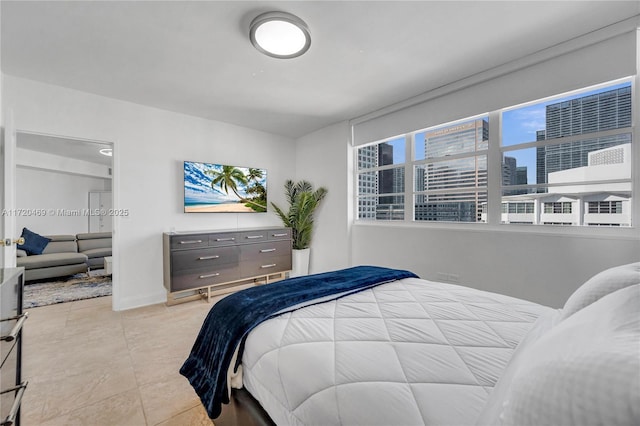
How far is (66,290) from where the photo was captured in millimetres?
4023

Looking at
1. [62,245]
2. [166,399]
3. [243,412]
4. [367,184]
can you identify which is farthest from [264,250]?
[62,245]

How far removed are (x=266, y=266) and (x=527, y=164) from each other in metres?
3.44

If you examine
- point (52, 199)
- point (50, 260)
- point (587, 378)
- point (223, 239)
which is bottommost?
point (50, 260)

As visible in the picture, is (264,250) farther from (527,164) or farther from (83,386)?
(527,164)

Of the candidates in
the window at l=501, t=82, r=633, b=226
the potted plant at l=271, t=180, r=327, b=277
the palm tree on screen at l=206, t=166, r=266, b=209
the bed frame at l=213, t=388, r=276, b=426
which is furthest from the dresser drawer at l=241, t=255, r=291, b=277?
the window at l=501, t=82, r=633, b=226

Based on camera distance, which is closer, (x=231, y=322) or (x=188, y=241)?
(x=231, y=322)

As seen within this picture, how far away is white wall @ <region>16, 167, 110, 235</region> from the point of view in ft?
19.9

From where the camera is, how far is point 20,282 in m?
1.38

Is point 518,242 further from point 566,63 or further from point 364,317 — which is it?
point 364,317

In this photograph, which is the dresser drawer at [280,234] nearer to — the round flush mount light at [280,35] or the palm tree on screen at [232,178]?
the palm tree on screen at [232,178]

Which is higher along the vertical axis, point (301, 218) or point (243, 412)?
point (301, 218)

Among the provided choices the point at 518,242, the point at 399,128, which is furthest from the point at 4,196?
the point at 518,242

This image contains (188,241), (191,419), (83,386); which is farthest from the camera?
(188,241)

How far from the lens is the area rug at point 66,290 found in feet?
11.6
